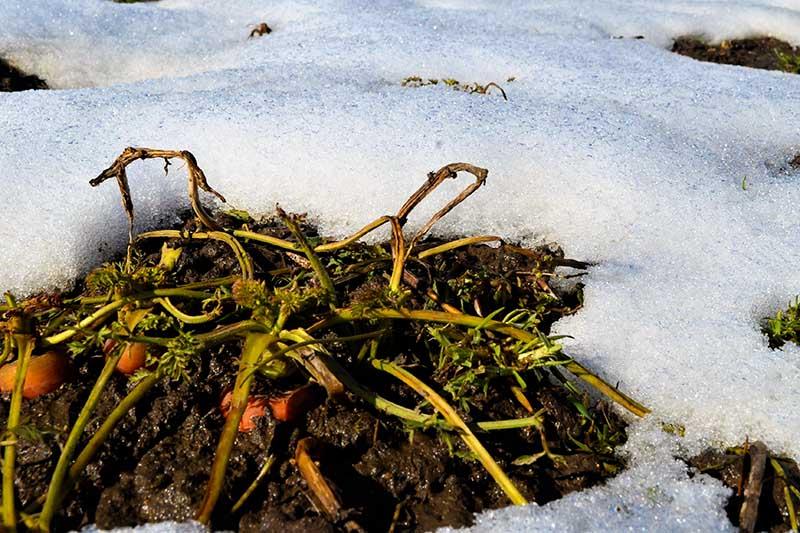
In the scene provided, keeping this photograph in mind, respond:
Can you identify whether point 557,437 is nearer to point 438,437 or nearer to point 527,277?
point 438,437

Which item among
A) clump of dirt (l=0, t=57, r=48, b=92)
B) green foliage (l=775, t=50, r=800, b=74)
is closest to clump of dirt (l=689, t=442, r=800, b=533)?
green foliage (l=775, t=50, r=800, b=74)

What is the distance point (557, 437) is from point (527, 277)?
45 cm

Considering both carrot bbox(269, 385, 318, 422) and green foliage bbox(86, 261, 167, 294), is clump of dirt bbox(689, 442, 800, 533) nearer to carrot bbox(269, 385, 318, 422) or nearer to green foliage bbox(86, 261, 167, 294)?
carrot bbox(269, 385, 318, 422)

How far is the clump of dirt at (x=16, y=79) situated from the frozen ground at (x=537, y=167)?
5cm

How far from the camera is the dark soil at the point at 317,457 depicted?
1.36m

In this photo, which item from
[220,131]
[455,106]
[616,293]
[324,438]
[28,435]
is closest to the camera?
[28,435]

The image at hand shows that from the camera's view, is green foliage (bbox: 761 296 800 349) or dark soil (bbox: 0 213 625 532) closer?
dark soil (bbox: 0 213 625 532)

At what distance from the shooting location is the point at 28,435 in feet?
4.31

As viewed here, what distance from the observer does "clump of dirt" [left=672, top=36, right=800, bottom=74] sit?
351cm

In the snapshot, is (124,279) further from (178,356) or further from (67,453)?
(67,453)

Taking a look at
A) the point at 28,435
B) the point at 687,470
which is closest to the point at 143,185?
the point at 28,435

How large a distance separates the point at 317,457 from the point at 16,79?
2.46 meters

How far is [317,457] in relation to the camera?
56.1 inches

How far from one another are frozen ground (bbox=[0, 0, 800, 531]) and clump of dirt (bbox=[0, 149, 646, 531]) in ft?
0.41
